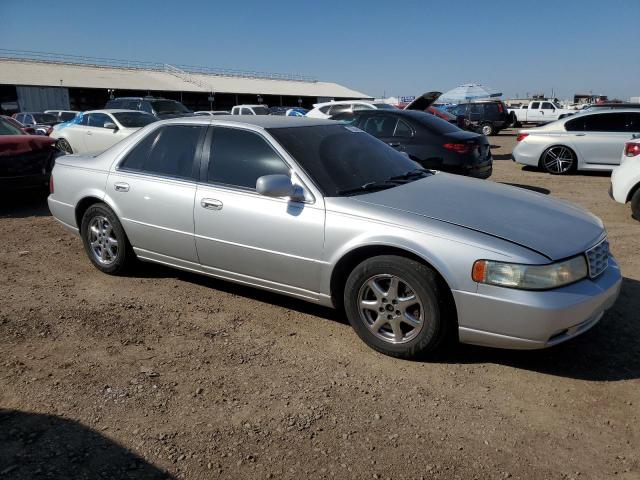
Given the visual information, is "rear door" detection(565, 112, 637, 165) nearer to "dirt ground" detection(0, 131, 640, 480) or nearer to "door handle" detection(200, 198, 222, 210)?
"dirt ground" detection(0, 131, 640, 480)

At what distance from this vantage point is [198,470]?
2443mm

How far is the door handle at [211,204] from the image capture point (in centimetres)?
405

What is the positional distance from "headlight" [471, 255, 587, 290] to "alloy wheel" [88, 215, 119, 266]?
337 centimetres

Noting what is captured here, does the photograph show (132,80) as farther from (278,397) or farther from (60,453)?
(60,453)

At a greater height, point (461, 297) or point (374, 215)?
point (374, 215)

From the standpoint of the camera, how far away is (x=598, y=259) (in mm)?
3416

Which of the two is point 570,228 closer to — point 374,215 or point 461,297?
point 461,297

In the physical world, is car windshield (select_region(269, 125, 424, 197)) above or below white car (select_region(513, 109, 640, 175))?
above

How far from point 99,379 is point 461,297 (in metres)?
2.27

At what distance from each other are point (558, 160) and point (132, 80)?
47.0 metres

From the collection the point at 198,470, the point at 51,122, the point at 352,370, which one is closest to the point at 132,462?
the point at 198,470

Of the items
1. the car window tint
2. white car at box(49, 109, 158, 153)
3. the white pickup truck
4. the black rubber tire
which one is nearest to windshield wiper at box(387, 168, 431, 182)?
the black rubber tire

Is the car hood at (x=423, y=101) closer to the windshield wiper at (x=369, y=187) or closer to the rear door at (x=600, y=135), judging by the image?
the rear door at (x=600, y=135)

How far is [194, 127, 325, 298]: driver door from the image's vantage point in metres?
3.68
